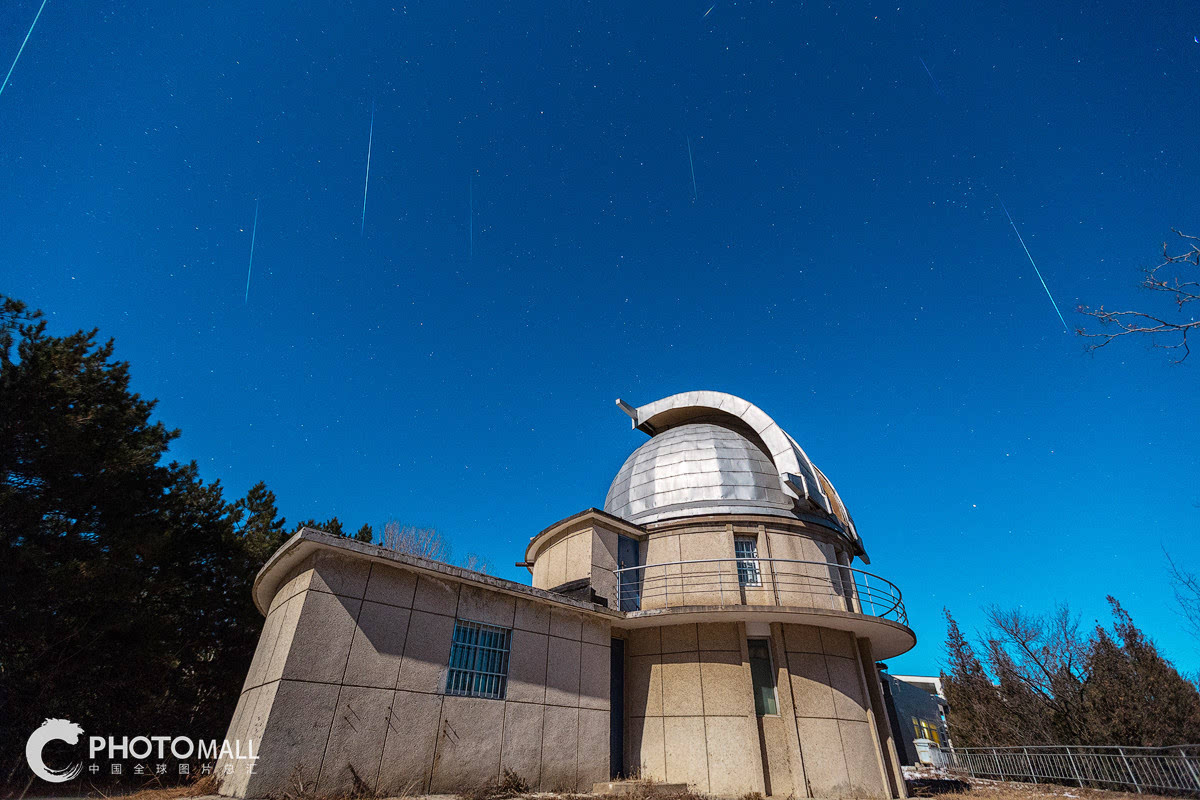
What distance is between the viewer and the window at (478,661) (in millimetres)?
10180

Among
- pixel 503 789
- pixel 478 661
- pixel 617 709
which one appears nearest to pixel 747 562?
pixel 617 709

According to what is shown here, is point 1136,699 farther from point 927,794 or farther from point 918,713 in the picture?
point 918,713

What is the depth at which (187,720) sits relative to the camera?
16.5m

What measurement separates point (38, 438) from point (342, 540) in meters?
10.1

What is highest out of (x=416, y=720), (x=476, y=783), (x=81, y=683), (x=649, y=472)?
(x=649, y=472)

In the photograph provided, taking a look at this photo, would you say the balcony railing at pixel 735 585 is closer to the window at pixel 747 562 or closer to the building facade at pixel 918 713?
the window at pixel 747 562

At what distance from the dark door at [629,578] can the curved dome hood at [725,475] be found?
1.05 metres

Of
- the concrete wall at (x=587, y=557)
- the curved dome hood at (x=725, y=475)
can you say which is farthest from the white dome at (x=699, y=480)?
the concrete wall at (x=587, y=557)

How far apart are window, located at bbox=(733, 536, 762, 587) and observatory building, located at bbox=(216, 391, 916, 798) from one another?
0.04m

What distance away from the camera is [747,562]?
15.6 m

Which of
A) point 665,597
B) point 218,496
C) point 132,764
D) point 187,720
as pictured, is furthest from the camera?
point 218,496

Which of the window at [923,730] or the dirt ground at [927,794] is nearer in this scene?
the dirt ground at [927,794]

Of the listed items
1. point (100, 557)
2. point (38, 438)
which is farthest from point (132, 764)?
point (38, 438)

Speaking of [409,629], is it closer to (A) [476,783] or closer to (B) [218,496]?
(A) [476,783]
